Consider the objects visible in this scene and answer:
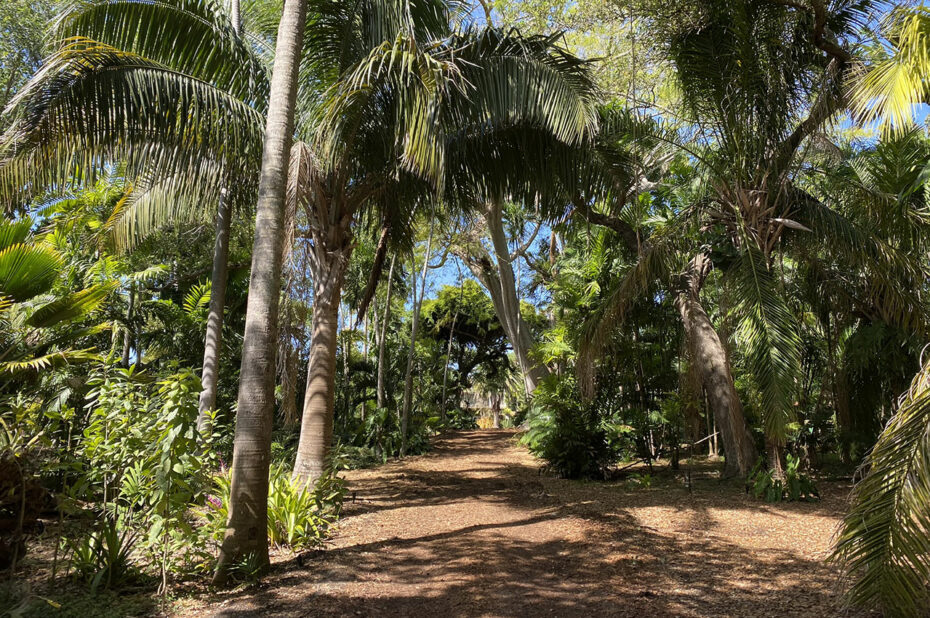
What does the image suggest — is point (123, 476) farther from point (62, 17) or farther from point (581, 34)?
point (581, 34)

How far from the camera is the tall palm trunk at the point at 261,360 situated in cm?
455

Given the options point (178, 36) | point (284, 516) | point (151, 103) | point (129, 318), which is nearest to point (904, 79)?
point (284, 516)

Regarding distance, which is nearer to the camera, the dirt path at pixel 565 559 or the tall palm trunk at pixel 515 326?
the dirt path at pixel 565 559

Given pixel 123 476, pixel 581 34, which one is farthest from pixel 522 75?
pixel 581 34

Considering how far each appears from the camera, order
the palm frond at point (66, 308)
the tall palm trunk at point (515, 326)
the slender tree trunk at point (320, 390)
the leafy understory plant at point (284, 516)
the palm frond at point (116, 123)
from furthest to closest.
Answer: the tall palm trunk at point (515, 326) < the slender tree trunk at point (320, 390) < the palm frond at point (116, 123) < the leafy understory plant at point (284, 516) < the palm frond at point (66, 308)

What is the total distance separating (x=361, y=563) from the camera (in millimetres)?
5078

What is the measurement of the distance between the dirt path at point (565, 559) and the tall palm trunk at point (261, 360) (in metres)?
0.42

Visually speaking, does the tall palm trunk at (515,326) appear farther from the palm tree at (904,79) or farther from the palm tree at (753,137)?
the palm tree at (904,79)

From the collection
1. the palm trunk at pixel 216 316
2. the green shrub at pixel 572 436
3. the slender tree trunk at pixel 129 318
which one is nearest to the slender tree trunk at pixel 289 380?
the palm trunk at pixel 216 316

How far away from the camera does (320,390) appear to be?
7.35 metres

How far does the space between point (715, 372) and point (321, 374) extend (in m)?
5.76

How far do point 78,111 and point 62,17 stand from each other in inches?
59.7

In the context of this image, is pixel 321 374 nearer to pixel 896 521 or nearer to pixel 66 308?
pixel 66 308

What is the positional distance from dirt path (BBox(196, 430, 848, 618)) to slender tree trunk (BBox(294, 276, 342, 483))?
2.81 ft
